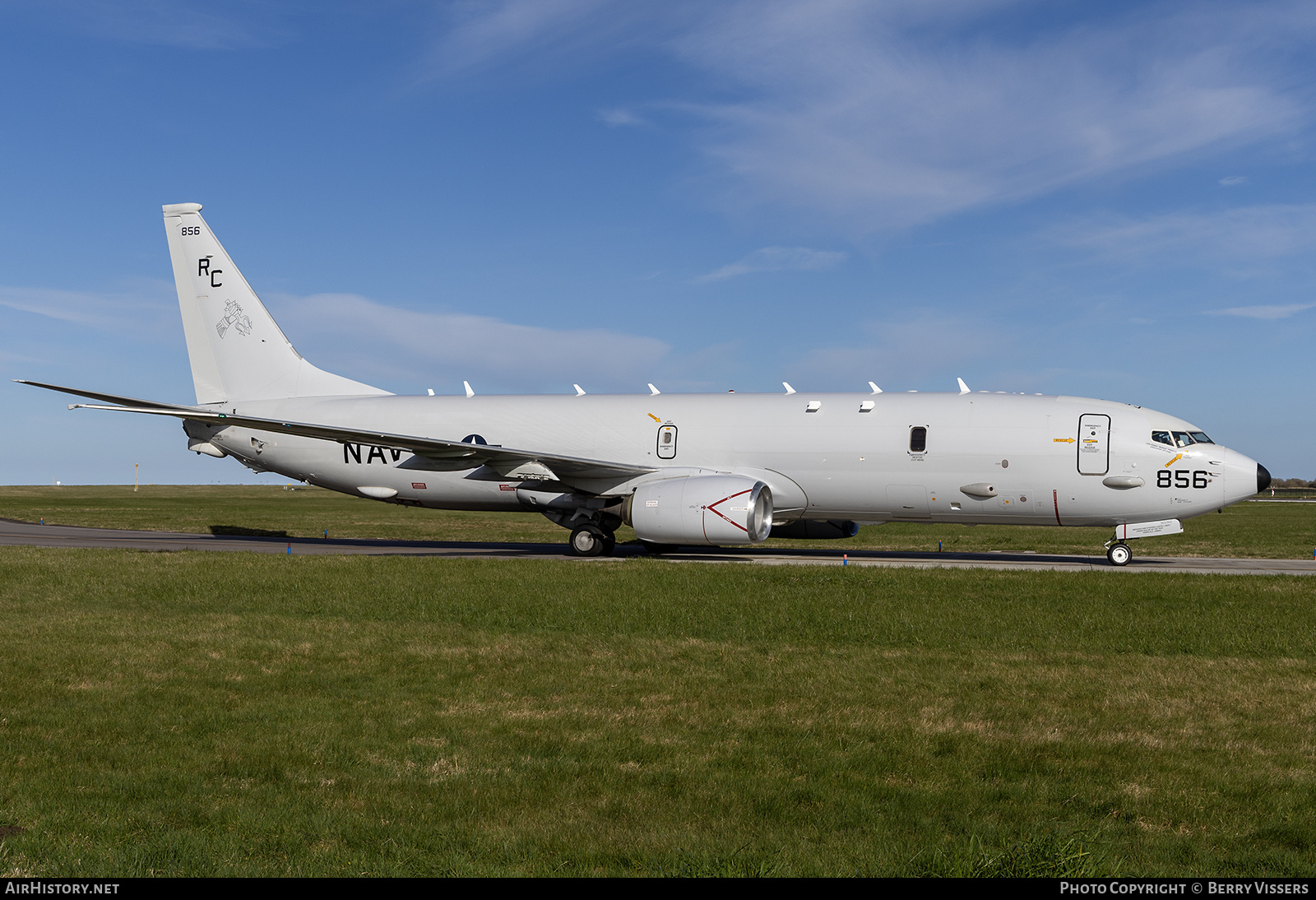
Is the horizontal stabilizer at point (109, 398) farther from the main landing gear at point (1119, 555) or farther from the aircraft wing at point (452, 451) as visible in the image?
the main landing gear at point (1119, 555)

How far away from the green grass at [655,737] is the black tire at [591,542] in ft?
36.5

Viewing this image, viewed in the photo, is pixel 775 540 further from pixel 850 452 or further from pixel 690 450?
pixel 850 452

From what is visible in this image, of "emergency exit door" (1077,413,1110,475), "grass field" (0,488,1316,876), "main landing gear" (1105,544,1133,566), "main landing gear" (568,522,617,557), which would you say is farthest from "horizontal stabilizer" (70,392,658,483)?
"main landing gear" (1105,544,1133,566)

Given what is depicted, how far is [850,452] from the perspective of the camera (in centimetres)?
2438

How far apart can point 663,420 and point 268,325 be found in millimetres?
13253

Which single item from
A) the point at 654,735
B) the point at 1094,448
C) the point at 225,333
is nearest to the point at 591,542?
the point at 1094,448

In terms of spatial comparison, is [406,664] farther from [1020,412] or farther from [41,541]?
[41,541]

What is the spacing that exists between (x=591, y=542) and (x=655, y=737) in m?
18.7

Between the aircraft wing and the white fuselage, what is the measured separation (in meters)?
0.55

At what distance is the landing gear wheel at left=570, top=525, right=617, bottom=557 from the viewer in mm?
26266

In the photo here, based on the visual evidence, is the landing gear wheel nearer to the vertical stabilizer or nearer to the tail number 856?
the vertical stabilizer

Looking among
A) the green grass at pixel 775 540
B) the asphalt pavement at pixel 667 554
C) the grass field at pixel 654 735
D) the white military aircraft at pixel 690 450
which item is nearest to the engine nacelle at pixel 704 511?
the white military aircraft at pixel 690 450

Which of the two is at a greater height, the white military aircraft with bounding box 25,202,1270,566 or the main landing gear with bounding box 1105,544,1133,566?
the white military aircraft with bounding box 25,202,1270,566

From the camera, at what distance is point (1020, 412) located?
934 inches
